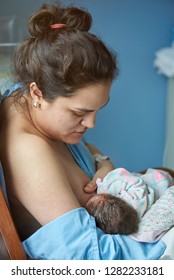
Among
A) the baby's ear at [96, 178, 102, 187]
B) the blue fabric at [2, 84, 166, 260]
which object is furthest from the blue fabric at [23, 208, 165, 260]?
the baby's ear at [96, 178, 102, 187]

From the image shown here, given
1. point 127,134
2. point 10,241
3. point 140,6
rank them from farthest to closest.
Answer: point 127,134 → point 140,6 → point 10,241

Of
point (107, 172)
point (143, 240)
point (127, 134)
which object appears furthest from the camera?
point (127, 134)

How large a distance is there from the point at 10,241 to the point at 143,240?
14.3 inches

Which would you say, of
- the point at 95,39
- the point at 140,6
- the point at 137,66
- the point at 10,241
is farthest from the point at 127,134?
the point at 10,241

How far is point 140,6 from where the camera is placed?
274cm

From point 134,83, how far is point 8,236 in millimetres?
1836

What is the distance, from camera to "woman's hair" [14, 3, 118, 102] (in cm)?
128

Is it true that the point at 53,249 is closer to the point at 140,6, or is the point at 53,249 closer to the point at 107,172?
the point at 107,172

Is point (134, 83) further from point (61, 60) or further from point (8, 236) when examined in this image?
point (8, 236)

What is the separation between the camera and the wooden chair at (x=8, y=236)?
3.82 ft

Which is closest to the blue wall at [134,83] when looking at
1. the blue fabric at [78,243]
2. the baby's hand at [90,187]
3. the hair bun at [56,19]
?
the hair bun at [56,19]

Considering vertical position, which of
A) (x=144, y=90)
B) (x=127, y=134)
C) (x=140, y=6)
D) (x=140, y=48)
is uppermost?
(x=140, y=6)

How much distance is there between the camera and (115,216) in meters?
1.34
